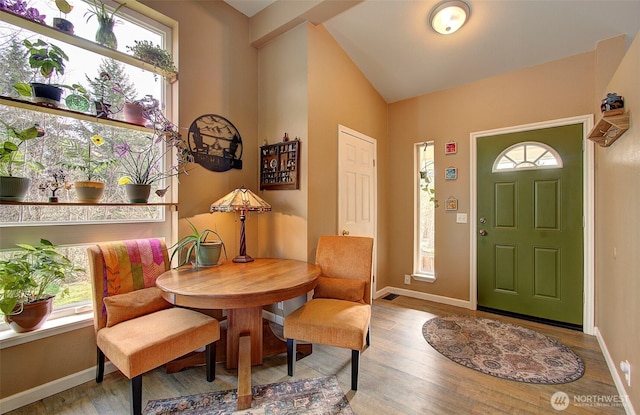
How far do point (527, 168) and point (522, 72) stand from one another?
1.03m

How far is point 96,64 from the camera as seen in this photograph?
208 centimetres

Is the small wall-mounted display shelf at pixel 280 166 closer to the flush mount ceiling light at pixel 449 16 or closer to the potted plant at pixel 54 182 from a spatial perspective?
the potted plant at pixel 54 182

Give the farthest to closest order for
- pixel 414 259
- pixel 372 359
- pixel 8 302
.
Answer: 1. pixel 414 259
2. pixel 372 359
3. pixel 8 302

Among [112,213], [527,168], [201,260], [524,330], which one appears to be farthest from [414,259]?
[112,213]

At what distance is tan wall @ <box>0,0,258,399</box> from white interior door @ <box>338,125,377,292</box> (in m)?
0.96

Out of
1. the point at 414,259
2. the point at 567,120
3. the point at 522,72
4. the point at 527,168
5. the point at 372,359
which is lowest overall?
the point at 372,359

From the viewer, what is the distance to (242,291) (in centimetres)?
165

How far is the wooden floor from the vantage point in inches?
66.7

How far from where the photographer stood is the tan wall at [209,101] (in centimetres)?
191

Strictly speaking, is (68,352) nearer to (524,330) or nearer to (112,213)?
(112,213)

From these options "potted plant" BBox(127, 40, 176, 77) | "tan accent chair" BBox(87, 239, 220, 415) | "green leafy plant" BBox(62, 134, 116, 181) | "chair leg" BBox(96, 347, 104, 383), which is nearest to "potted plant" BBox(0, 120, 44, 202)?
"green leafy plant" BBox(62, 134, 116, 181)

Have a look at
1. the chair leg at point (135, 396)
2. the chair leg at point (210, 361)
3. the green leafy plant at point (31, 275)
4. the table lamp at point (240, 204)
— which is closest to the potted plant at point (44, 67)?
the green leafy plant at point (31, 275)

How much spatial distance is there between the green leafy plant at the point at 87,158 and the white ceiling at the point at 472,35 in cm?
190

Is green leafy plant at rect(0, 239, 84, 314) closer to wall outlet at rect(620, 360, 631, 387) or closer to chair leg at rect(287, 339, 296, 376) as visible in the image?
chair leg at rect(287, 339, 296, 376)
